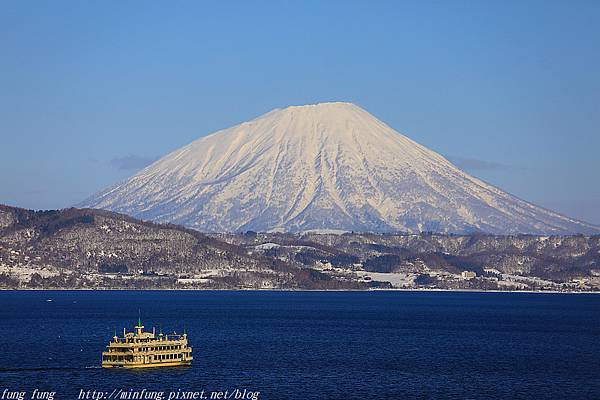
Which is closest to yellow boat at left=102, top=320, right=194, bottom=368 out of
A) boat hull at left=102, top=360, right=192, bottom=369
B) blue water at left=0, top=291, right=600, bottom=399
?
boat hull at left=102, top=360, right=192, bottom=369

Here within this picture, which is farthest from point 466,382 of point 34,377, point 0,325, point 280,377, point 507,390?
point 0,325

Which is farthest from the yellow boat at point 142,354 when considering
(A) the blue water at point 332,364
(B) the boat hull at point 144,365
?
(A) the blue water at point 332,364

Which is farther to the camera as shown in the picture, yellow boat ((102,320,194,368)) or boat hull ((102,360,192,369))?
yellow boat ((102,320,194,368))

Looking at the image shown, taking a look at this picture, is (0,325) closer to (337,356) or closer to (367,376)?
(337,356)

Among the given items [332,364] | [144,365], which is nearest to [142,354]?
[144,365]

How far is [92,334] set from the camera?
179 metres

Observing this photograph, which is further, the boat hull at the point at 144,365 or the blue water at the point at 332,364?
the boat hull at the point at 144,365

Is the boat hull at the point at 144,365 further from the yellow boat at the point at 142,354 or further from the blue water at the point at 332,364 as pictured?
the blue water at the point at 332,364

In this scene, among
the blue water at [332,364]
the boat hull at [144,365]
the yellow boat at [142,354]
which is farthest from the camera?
the yellow boat at [142,354]

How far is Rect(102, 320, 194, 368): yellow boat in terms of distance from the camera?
132 meters

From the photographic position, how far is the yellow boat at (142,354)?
132 meters

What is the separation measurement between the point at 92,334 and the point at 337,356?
45.3 meters

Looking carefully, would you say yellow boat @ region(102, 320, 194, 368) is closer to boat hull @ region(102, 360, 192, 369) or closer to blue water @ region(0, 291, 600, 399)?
boat hull @ region(102, 360, 192, 369)

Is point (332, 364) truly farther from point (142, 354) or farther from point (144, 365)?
point (142, 354)
